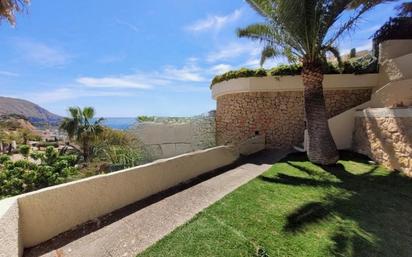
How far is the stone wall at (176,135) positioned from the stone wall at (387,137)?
919 centimetres

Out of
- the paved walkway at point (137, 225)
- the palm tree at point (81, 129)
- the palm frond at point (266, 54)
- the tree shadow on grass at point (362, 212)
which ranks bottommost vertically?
the tree shadow on grass at point (362, 212)

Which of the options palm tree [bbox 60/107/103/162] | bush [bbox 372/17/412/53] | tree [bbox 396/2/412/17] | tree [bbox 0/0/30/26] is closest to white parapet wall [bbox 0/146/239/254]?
tree [bbox 0/0/30/26]

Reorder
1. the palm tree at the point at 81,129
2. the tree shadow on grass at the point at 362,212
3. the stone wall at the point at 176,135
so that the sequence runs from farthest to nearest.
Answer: the palm tree at the point at 81,129, the stone wall at the point at 176,135, the tree shadow on grass at the point at 362,212

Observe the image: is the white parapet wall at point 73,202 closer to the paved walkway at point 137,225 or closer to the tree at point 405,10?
the paved walkway at point 137,225

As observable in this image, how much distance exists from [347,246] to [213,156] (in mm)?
5852

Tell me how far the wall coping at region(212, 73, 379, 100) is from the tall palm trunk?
3.98 metres

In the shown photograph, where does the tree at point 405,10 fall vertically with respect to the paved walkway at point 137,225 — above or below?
above

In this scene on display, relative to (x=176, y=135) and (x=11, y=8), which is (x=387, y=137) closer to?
(x=11, y=8)

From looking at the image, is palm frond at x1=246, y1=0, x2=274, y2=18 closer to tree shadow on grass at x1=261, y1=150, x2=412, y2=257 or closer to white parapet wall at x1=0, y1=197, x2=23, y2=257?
tree shadow on grass at x1=261, y1=150, x2=412, y2=257

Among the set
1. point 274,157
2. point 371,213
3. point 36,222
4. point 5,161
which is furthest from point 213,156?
point 5,161

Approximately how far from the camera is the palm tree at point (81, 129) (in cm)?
2067

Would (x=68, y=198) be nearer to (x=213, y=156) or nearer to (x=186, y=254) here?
(x=186, y=254)

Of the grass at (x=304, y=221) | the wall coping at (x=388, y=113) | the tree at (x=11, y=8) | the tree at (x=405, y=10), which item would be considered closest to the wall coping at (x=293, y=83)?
the wall coping at (x=388, y=113)

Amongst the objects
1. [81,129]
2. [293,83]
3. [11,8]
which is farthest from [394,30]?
[81,129]
